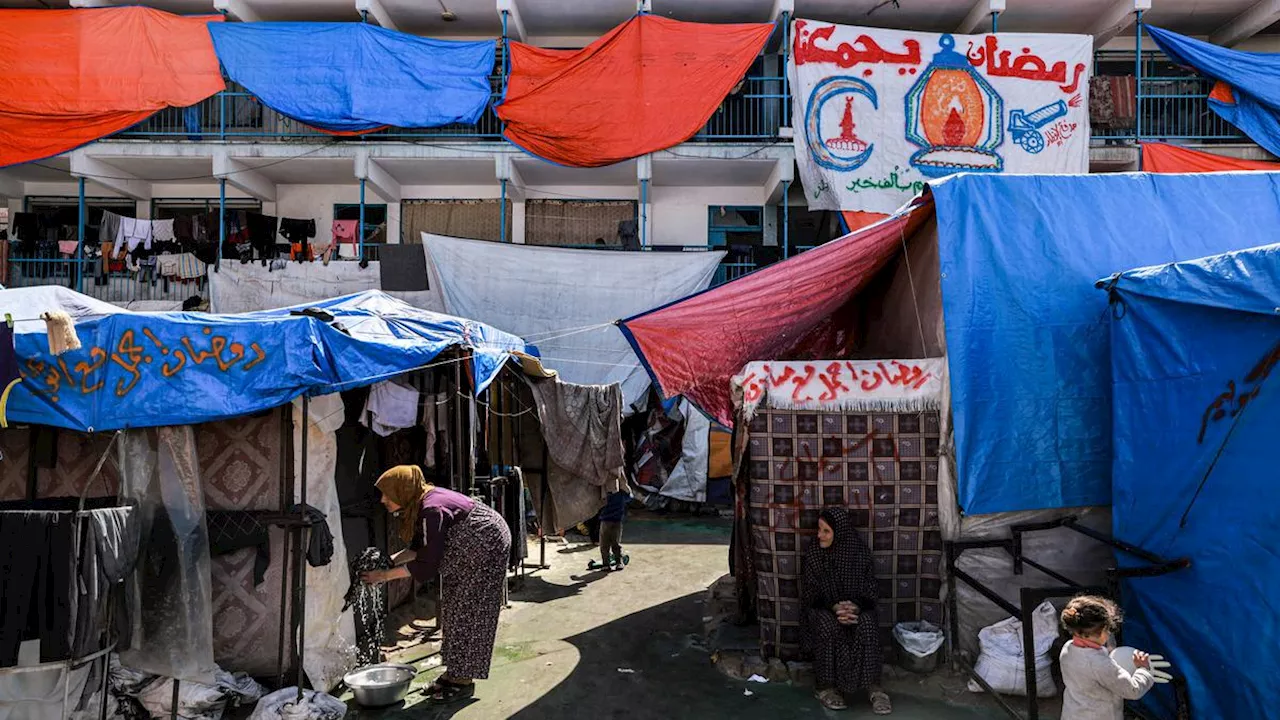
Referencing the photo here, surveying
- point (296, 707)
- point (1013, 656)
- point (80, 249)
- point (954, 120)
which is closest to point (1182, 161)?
point (954, 120)

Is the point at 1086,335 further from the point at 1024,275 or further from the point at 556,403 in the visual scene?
the point at 556,403

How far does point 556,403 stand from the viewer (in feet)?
27.8

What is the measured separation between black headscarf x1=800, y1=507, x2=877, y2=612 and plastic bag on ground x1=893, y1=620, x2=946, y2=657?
52 centimetres

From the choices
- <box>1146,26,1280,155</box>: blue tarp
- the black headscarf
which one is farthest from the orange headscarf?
<box>1146,26,1280,155</box>: blue tarp

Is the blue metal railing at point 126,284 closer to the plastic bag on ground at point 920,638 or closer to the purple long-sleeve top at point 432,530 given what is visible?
the purple long-sleeve top at point 432,530

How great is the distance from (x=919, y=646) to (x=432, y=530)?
11.9 ft

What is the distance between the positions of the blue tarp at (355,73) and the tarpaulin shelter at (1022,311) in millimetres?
7998

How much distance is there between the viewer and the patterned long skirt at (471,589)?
15.9 ft

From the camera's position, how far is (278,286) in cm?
1170

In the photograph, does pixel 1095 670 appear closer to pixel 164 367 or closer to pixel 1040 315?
pixel 1040 315

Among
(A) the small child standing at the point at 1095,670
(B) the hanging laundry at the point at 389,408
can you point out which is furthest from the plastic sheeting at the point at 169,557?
(A) the small child standing at the point at 1095,670

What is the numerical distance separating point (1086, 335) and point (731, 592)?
4064 millimetres

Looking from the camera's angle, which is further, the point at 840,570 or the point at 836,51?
the point at 836,51

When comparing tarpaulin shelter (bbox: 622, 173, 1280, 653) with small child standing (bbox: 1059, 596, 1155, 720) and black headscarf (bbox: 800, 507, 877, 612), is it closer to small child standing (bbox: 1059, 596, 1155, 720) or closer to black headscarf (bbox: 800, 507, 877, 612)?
black headscarf (bbox: 800, 507, 877, 612)
